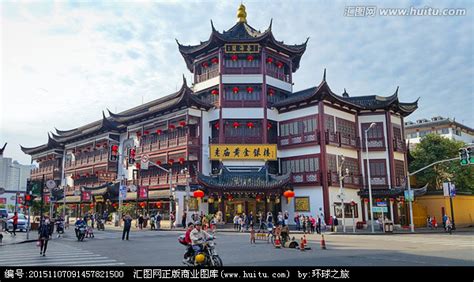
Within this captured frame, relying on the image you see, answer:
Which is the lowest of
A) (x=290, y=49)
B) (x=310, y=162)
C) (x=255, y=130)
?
(x=310, y=162)

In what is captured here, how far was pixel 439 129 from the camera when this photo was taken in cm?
7231

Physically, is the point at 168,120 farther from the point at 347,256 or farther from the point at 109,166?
the point at 347,256

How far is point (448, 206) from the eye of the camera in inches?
1564

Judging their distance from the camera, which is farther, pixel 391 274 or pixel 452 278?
pixel 391 274

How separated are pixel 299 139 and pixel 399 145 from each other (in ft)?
36.2

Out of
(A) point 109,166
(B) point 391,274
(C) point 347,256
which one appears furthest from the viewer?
(A) point 109,166

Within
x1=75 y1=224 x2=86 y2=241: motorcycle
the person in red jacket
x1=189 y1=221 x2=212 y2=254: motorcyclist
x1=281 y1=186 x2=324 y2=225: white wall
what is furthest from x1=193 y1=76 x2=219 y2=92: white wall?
x1=189 y1=221 x2=212 y2=254: motorcyclist

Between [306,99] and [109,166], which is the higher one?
[306,99]

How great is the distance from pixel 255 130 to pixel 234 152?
344 centimetres

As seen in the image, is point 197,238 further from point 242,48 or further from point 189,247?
point 242,48

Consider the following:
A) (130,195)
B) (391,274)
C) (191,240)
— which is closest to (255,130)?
(130,195)

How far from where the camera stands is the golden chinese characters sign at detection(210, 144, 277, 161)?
37344mm

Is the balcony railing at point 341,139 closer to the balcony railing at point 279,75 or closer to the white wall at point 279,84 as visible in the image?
the white wall at point 279,84

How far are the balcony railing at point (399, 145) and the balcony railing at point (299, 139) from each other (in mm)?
9204
